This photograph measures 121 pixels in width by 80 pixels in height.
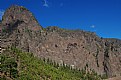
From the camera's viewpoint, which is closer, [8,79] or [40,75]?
[8,79]

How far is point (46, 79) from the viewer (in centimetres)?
13588

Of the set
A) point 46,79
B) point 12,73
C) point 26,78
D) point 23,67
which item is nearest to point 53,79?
point 46,79

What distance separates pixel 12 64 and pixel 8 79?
13620mm

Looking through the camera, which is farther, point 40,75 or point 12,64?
point 40,75

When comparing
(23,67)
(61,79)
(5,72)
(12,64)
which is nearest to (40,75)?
(23,67)

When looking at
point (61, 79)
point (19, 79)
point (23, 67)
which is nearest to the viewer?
point (19, 79)

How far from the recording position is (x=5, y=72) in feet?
305

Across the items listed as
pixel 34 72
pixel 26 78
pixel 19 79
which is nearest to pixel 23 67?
pixel 34 72

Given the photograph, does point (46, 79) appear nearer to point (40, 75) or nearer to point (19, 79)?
point (40, 75)

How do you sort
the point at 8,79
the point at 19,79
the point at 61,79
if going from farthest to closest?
1. the point at 61,79
2. the point at 19,79
3. the point at 8,79

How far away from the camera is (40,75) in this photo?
443ft

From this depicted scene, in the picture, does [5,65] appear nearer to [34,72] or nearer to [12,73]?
[12,73]

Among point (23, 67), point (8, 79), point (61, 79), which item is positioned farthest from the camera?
point (61, 79)

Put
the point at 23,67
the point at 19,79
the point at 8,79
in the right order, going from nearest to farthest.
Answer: the point at 8,79 < the point at 19,79 < the point at 23,67
